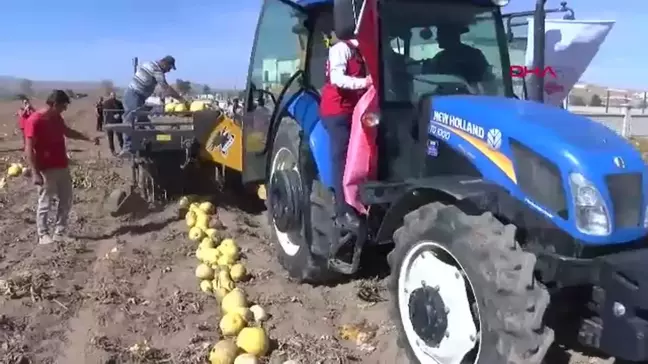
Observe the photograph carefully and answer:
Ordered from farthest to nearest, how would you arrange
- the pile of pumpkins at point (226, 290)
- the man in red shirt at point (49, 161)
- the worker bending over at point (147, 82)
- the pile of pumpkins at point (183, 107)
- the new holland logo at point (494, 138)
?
1. the worker bending over at point (147, 82)
2. the pile of pumpkins at point (183, 107)
3. the man in red shirt at point (49, 161)
4. the pile of pumpkins at point (226, 290)
5. the new holland logo at point (494, 138)

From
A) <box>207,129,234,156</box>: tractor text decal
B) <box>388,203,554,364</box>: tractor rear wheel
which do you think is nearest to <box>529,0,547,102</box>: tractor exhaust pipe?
<box>388,203,554,364</box>: tractor rear wheel

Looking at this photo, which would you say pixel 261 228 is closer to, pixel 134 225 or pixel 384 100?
pixel 134 225

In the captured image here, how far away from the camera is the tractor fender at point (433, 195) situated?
433cm

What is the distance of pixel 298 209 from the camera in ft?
20.5

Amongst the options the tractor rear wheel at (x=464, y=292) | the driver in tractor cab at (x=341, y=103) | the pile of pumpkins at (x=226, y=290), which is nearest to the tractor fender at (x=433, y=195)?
the tractor rear wheel at (x=464, y=292)

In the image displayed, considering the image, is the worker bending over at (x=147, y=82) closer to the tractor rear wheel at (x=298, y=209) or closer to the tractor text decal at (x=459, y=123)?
the tractor rear wheel at (x=298, y=209)

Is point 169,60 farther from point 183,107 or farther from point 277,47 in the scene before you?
point 277,47

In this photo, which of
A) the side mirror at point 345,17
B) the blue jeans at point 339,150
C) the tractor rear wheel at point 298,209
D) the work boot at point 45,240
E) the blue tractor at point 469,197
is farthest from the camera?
the work boot at point 45,240

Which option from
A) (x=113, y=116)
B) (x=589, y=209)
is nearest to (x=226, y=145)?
(x=113, y=116)

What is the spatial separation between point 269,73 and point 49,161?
3142 millimetres

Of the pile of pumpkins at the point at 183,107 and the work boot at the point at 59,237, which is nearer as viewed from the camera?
the work boot at the point at 59,237

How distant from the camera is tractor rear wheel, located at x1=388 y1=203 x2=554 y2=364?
3666 mm

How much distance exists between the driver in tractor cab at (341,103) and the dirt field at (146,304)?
0.91 meters

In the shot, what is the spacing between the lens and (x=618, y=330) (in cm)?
366
